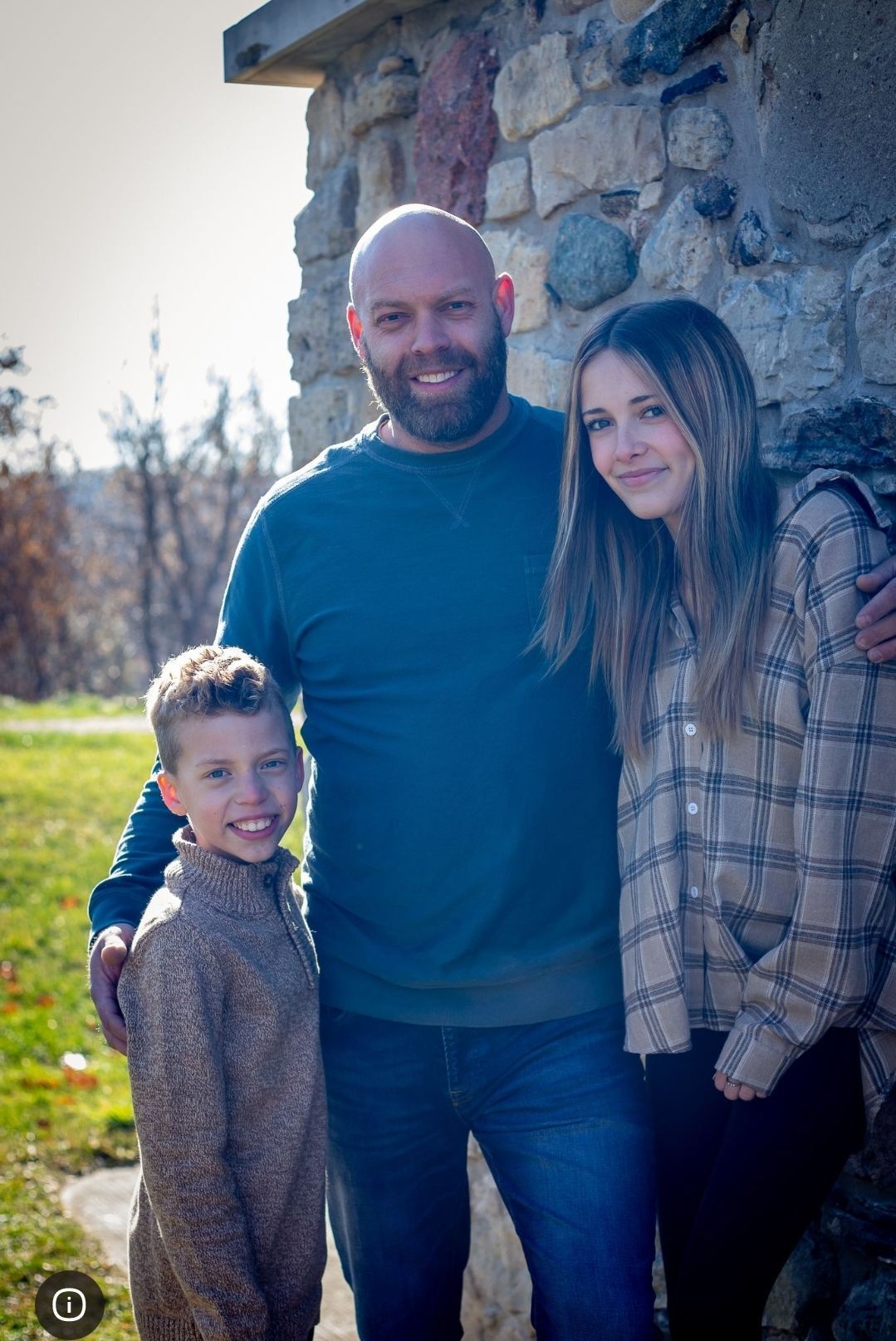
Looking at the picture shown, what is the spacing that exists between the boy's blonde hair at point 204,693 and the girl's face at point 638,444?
2.35 feet

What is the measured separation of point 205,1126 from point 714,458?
1351 mm

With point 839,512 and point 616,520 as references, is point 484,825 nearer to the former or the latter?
point 616,520

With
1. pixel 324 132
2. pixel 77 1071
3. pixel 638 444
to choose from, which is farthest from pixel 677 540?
pixel 77 1071

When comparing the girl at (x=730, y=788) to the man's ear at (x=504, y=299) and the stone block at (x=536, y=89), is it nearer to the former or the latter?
the man's ear at (x=504, y=299)

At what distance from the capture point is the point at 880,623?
1.71m

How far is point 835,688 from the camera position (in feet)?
5.80

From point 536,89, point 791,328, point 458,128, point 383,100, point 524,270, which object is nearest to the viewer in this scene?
point 791,328

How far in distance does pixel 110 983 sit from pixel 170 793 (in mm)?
338

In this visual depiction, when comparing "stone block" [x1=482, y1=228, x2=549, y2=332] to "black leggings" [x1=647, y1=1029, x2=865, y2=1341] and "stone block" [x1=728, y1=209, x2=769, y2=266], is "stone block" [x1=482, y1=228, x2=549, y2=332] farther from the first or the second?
"black leggings" [x1=647, y1=1029, x2=865, y2=1341]

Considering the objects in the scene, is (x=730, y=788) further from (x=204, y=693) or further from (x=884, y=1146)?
(x=204, y=693)

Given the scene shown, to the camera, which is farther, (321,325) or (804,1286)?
(321,325)

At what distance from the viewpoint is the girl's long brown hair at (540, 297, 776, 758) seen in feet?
6.32

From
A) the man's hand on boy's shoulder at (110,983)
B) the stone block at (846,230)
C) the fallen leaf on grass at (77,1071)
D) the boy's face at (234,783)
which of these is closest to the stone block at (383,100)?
the stone block at (846,230)

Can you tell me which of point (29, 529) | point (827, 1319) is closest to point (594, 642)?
point (827, 1319)
